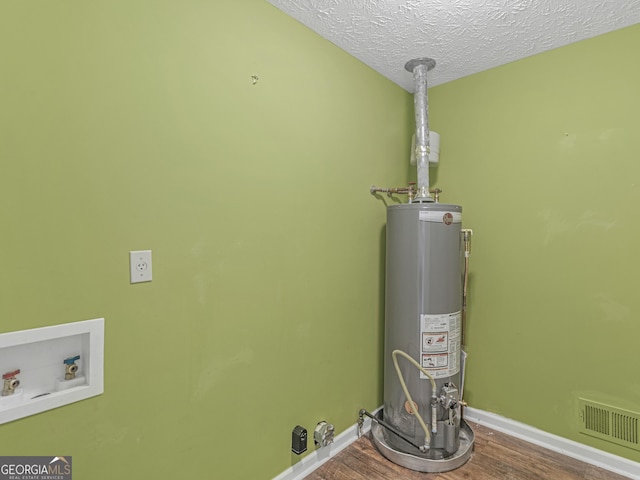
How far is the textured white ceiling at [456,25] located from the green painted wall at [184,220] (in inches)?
5.4

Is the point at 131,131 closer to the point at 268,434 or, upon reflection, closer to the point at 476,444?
the point at 268,434

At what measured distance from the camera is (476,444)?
1.92 m

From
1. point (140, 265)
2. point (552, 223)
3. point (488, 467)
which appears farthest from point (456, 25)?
point (488, 467)

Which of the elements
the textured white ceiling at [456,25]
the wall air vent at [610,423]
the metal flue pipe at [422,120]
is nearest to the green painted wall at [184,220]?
the textured white ceiling at [456,25]

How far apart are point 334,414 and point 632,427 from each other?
5.11 ft

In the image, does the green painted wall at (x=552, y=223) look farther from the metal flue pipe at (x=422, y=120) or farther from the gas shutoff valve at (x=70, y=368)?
the gas shutoff valve at (x=70, y=368)

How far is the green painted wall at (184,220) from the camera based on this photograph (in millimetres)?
941

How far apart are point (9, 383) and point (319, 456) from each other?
1.44 m

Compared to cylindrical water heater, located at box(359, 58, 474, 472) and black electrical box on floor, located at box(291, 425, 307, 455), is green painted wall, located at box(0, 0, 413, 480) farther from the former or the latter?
cylindrical water heater, located at box(359, 58, 474, 472)

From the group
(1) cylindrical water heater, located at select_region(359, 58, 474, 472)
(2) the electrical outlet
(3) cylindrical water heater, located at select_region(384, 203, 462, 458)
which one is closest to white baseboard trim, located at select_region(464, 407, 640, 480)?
(1) cylindrical water heater, located at select_region(359, 58, 474, 472)

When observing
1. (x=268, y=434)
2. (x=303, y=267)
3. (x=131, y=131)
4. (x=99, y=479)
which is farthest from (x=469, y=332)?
(x=131, y=131)

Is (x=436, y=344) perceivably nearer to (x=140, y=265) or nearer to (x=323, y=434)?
(x=323, y=434)

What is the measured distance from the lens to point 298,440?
1605 millimetres

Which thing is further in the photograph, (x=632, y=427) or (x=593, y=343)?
(x=593, y=343)
